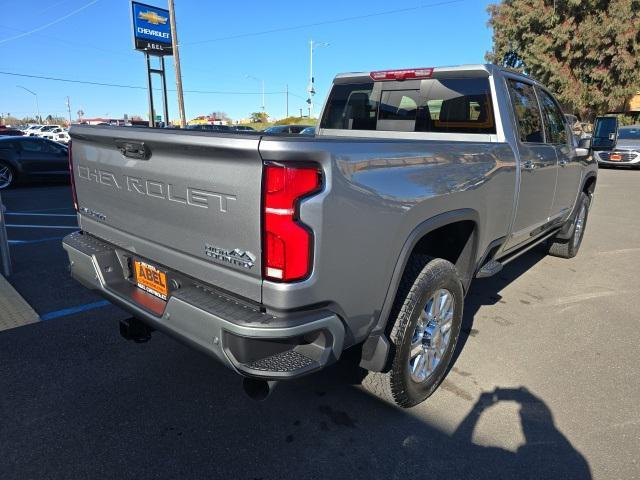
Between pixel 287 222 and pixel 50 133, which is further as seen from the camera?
pixel 50 133

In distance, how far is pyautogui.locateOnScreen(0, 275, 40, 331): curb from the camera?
3766 millimetres

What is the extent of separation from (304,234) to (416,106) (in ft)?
8.24

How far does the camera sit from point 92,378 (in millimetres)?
3002

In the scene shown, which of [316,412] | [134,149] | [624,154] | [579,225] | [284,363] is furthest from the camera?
[624,154]

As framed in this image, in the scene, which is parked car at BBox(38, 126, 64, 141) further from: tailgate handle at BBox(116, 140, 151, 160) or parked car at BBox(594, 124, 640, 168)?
tailgate handle at BBox(116, 140, 151, 160)

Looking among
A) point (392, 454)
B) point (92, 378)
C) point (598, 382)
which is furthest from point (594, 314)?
point (92, 378)

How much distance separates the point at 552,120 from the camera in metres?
4.54

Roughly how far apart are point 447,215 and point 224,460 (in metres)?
1.76

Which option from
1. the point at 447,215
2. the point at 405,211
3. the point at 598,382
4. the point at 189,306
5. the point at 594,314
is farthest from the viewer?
the point at 594,314

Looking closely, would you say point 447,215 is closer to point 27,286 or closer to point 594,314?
point 594,314

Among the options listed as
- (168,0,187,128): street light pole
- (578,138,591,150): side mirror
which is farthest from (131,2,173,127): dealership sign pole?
(578,138,591,150): side mirror

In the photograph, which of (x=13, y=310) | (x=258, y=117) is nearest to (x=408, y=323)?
(x=13, y=310)

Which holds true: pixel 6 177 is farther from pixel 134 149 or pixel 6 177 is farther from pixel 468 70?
pixel 468 70

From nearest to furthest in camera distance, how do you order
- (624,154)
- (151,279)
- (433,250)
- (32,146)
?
(151,279) → (433,250) → (32,146) → (624,154)
